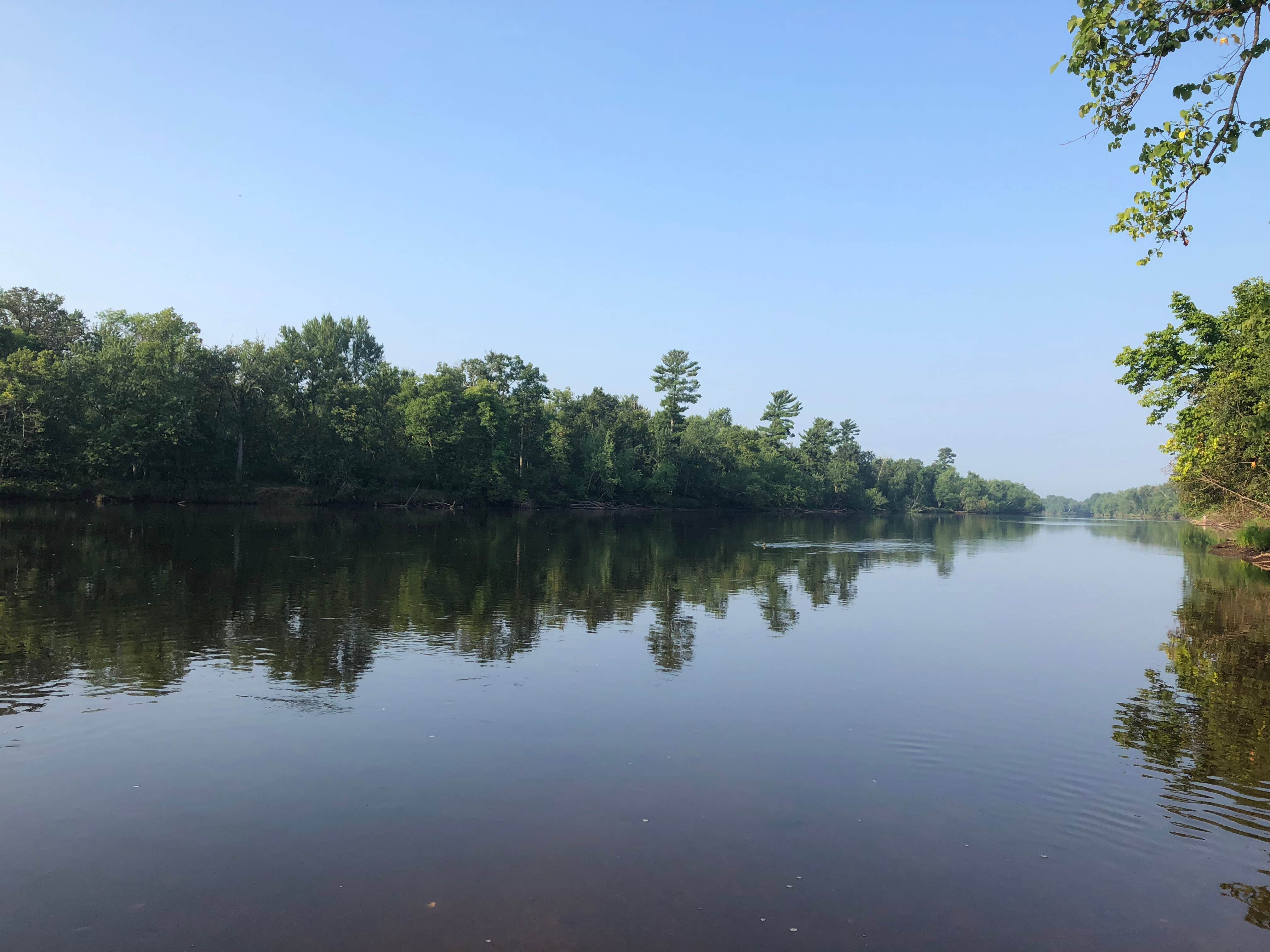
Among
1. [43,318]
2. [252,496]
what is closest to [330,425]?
[252,496]

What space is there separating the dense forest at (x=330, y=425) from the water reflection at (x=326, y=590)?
53.6 feet

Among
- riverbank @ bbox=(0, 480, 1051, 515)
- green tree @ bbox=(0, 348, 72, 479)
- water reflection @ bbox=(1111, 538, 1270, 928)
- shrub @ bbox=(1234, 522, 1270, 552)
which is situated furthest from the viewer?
riverbank @ bbox=(0, 480, 1051, 515)

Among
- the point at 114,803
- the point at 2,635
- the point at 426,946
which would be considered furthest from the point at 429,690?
the point at 2,635

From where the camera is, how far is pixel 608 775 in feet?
29.1

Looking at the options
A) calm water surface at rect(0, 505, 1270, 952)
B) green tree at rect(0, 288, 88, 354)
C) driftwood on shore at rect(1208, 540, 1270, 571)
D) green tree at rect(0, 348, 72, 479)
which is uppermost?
green tree at rect(0, 288, 88, 354)

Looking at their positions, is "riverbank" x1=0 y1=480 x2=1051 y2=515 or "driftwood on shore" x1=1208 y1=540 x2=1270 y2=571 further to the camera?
"riverbank" x1=0 y1=480 x2=1051 y2=515

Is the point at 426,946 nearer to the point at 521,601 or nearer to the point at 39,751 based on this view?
the point at 39,751

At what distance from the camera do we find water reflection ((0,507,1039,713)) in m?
13.8

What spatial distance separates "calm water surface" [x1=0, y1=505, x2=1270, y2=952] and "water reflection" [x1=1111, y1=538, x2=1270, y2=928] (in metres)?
0.06

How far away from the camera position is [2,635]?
14516 mm

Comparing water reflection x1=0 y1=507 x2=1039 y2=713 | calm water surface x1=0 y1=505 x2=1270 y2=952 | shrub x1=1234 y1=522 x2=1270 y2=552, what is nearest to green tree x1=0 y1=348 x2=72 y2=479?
water reflection x1=0 y1=507 x2=1039 y2=713

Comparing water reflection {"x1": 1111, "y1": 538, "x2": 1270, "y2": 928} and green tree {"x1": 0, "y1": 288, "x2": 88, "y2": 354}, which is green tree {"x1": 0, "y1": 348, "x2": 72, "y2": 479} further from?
water reflection {"x1": 1111, "y1": 538, "x2": 1270, "y2": 928}

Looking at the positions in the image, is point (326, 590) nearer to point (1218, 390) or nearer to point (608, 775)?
point (608, 775)

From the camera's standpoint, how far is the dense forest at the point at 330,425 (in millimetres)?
66000
